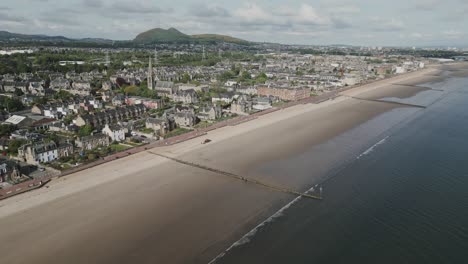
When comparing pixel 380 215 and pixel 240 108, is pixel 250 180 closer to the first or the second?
pixel 380 215

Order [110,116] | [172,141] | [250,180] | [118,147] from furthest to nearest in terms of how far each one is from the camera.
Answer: [110,116], [172,141], [118,147], [250,180]

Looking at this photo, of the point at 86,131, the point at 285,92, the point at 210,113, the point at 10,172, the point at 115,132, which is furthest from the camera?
the point at 285,92

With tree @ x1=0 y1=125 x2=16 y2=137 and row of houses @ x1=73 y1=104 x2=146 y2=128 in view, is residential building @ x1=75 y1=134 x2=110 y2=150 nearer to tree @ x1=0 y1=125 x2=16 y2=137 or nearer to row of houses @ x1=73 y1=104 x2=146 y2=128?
row of houses @ x1=73 y1=104 x2=146 y2=128

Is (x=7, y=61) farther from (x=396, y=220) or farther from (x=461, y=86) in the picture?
(x=461, y=86)

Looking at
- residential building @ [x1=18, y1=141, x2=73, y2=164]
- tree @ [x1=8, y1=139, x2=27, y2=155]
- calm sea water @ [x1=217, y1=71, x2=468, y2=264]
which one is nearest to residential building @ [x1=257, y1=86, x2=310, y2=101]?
calm sea water @ [x1=217, y1=71, x2=468, y2=264]

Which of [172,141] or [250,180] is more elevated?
[172,141]

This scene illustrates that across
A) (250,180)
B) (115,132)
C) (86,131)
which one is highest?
(115,132)

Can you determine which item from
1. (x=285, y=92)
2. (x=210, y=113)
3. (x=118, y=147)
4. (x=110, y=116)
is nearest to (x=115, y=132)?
Answer: (x=118, y=147)
